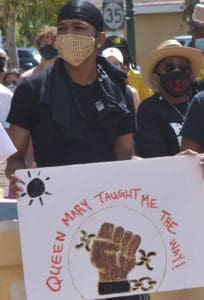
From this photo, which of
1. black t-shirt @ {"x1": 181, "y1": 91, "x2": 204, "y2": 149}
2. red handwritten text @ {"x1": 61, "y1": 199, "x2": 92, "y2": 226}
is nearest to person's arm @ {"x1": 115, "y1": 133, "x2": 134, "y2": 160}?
black t-shirt @ {"x1": 181, "y1": 91, "x2": 204, "y2": 149}

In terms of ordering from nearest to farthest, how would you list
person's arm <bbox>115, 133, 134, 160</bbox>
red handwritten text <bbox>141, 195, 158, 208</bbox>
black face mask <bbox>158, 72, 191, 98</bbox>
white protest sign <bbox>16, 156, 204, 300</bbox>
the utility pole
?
white protest sign <bbox>16, 156, 204, 300</bbox>
red handwritten text <bbox>141, 195, 158, 208</bbox>
person's arm <bbox>115, 133, 134, 160</bbox>
black face mask <bbox>158, 72, 191, 98</bbox>
the utility pole

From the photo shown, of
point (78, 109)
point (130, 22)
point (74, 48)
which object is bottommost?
point (130, 22)

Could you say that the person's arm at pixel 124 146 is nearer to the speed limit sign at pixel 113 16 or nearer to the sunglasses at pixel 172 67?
the sunglasses at pixel 172 67

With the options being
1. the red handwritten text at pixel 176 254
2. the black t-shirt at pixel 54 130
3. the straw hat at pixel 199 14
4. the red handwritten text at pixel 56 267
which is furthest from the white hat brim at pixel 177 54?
the red handwritten text at pixel 56 267

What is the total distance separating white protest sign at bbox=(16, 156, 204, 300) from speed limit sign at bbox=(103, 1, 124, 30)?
10533mm

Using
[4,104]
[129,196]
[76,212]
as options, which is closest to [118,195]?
[129,196]

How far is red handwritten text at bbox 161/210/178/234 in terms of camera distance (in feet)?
13.4

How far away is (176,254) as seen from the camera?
4102mm

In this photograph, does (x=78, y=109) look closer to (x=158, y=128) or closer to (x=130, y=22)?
(x=158, y=128)

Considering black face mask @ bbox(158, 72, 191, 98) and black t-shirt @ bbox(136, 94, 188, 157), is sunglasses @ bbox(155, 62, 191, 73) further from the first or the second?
black t-shirt @ bbox(136, 94, 188, 157)

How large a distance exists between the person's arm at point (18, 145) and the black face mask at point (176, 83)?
1.36 meters

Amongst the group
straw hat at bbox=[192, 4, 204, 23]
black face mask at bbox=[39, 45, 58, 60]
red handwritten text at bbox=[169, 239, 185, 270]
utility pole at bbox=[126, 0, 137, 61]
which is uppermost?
straw hat at bbox=[192, 4, 204, 23]

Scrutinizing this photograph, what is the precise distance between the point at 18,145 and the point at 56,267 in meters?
0.70

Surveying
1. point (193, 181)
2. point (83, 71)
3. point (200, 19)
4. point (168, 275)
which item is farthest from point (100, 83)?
point (200, 19)
